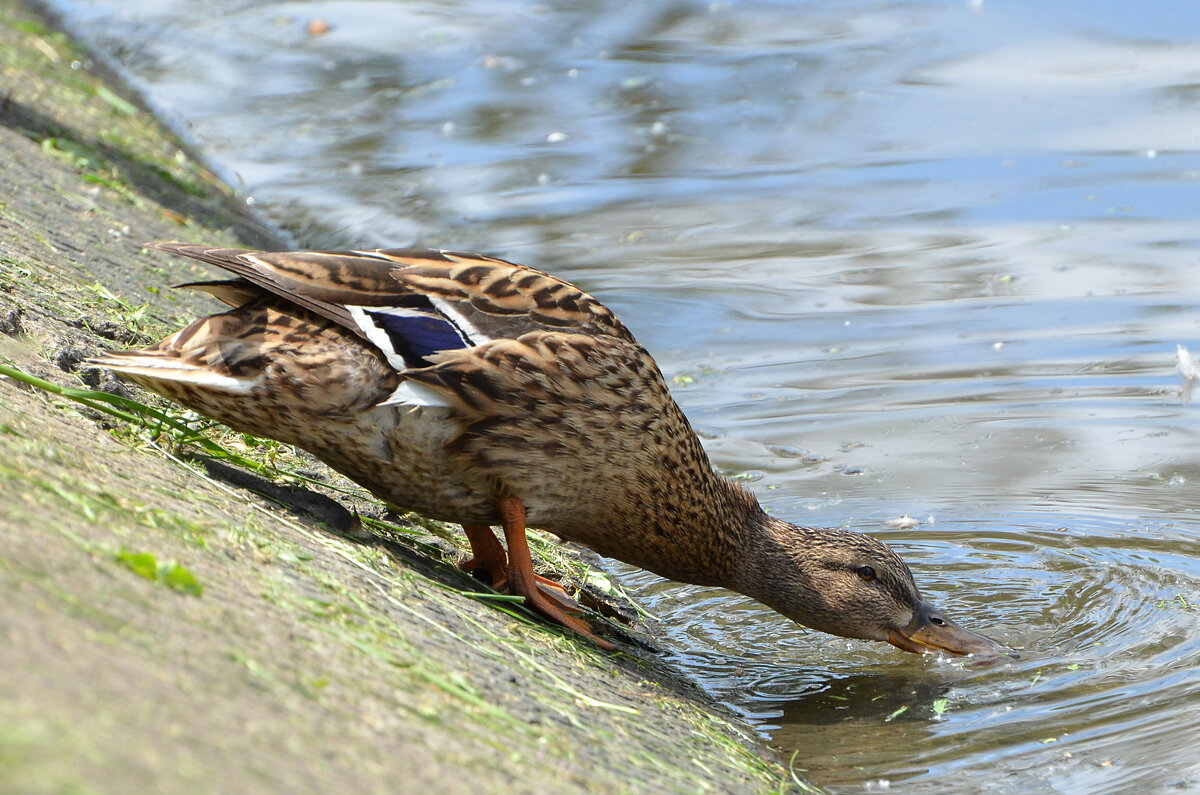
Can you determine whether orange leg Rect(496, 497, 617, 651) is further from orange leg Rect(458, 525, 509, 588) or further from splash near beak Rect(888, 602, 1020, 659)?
splash near beak Rect(888, 602, 1020, 659)

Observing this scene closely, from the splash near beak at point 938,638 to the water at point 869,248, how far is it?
92 mm

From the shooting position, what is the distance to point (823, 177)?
1012cm

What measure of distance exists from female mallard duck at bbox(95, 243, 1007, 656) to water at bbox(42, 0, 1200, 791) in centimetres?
95

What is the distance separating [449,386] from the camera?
4.00m

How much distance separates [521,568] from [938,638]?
5.48ft

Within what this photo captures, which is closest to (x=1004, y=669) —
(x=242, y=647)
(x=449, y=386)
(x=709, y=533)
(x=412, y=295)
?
(x=709, y=533)

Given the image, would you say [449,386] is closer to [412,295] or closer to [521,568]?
[412,295]

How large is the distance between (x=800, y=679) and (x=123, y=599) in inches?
115

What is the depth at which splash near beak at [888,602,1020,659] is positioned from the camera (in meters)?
4.88

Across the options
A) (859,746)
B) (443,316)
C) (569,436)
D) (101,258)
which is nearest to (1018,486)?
(859,746)

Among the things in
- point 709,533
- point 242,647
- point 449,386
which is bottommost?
point 709,533

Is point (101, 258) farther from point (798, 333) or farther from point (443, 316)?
point (798, 333)

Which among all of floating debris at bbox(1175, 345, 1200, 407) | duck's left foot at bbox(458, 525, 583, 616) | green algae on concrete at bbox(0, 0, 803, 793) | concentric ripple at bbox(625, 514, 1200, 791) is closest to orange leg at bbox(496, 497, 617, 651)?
green algae on concrete at bbox(0, 0, 803, 793)

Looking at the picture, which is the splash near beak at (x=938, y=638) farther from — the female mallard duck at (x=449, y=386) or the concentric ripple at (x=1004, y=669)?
the female mallard duck at (x=449, y=386)
